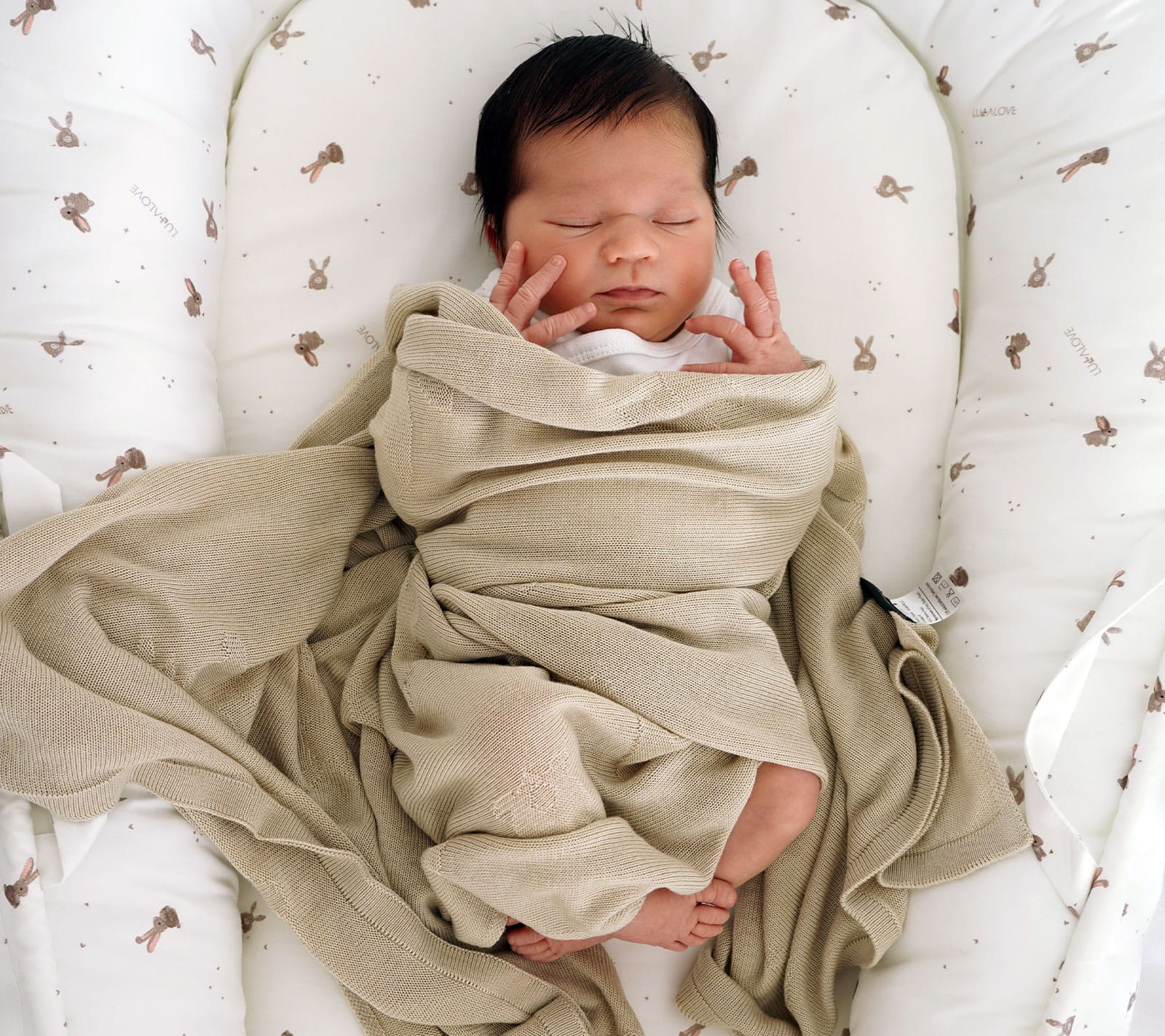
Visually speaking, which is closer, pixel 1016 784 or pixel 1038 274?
pixel 1016 784

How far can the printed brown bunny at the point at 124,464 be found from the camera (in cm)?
113

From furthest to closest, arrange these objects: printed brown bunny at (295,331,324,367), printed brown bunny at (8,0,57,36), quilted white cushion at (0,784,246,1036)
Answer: printed brown bunny at (295,331,324,367) < printed brown bunny at (8,0,57,36) < quilted white cushion at (0,784,246,1036)

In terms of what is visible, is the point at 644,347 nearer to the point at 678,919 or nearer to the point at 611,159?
the point at 611,159

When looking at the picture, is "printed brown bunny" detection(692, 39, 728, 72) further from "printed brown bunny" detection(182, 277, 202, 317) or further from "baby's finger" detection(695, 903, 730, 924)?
"baby's finger" detection(695, 903, 730, 924)

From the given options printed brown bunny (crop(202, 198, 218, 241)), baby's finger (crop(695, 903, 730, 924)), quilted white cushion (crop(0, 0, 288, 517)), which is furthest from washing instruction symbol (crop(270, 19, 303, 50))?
baby's finger (crop(695, 903, 730, 924))

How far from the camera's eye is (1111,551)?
1124mm

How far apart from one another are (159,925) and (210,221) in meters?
0.83

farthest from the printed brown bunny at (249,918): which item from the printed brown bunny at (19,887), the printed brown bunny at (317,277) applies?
the printed brown bunny at (317,277)

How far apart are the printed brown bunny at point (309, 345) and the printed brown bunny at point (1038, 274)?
89 cm

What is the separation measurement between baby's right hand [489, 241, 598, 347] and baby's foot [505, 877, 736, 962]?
600mm

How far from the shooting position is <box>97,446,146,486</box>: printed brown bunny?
113cm

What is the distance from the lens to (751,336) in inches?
47.0

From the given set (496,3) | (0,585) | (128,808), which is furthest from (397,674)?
(496,3)

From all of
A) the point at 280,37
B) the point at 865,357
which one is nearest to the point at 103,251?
the point at 280,37
